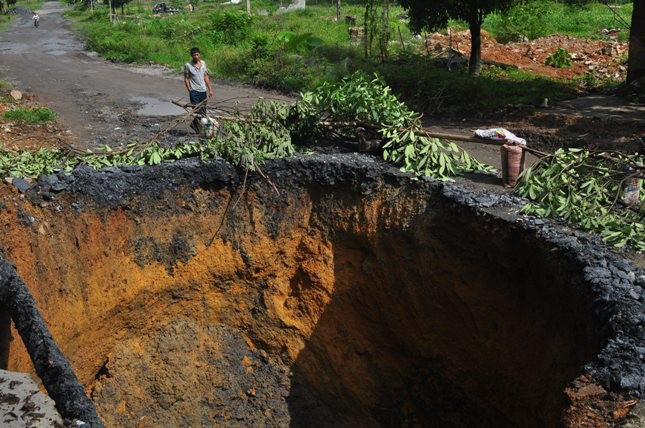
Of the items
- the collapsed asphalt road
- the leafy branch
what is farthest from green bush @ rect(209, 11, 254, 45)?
the leafy branch

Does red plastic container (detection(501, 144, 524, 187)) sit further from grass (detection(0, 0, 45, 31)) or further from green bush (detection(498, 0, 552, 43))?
grass (detection(0, 0, 45, 31))

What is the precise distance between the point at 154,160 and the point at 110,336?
2277 mm

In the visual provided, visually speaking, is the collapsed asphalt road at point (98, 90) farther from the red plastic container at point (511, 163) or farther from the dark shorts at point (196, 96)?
the red plastic container at point (511, 163)

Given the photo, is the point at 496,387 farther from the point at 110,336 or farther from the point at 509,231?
the point at 110,336

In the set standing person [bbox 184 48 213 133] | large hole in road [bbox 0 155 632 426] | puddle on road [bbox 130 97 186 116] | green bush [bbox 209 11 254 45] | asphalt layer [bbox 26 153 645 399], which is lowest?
large hole in road [bbox 0 155 632 426]

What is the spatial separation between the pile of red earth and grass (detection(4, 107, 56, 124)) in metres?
10.1

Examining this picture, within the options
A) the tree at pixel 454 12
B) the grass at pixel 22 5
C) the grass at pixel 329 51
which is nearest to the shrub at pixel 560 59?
the grass at pixel 329 51

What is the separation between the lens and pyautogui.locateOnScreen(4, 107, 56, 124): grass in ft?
40.9

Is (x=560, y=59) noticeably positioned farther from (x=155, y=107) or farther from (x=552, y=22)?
(x=155, y=107)

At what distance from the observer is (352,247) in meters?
8.70

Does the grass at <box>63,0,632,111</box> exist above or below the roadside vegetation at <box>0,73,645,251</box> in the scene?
above

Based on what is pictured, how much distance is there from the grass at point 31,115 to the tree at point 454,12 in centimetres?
805

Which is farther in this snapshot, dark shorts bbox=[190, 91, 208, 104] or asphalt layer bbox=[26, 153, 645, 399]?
dark shorts bbox=[190, 91, 208, 104]

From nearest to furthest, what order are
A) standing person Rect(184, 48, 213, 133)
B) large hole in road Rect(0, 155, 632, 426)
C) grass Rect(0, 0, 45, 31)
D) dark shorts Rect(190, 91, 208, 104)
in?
large hole in road Rect(0, 155, 632, 426), standing person Rect(184, 48, 213, 133), dark shorts Rect(190, 91, 208, 104), grass Rect(0, 0, 45, 31)
